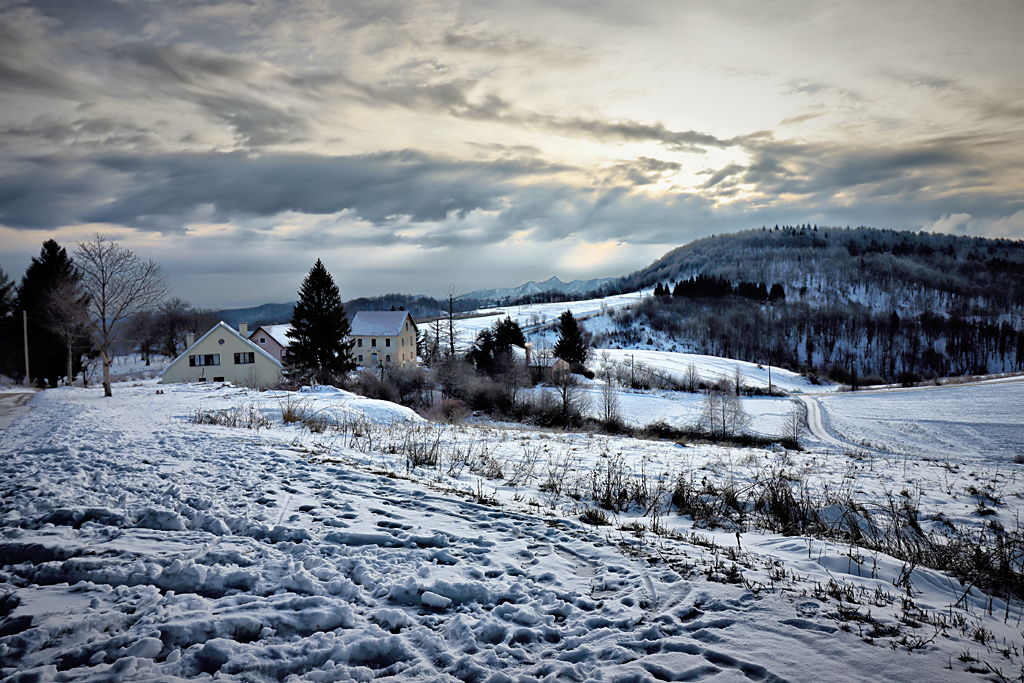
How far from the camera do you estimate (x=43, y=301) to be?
39.9m

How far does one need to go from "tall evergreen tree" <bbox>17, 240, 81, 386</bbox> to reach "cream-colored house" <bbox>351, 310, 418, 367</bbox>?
31741 millimetres

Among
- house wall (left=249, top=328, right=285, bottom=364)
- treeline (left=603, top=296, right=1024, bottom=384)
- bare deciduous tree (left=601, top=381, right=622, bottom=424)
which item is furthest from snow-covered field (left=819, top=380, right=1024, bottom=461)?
treeline (left=603, top=296, right=1024, bottom=384)

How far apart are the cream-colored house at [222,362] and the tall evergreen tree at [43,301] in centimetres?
1141

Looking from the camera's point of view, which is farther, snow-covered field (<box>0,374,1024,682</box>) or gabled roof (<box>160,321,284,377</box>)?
gabled roof (<box>160,321,284,377</box>)

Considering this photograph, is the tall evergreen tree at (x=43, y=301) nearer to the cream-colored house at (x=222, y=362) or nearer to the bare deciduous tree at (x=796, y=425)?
the cream-colored house at (x=222, y=362)

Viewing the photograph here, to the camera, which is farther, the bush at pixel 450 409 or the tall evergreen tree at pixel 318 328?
the tall evergreen tree at pixel 318 328

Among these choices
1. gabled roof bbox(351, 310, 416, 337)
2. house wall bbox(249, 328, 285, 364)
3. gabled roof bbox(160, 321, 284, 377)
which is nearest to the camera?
gabled roof bbox(160, 321, 284, 377)

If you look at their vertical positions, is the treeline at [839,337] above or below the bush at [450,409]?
above

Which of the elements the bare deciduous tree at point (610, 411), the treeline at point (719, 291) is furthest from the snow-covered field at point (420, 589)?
the treeline at point (719, 291)

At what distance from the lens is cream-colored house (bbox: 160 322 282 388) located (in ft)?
131

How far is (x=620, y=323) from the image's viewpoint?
477ft

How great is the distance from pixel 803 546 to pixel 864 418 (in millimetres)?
55963

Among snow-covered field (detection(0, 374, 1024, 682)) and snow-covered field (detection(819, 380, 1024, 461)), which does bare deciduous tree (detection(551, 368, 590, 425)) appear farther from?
snow-covered field (detection(0, 374, 1024, 682))

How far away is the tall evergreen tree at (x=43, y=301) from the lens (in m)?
40.8
